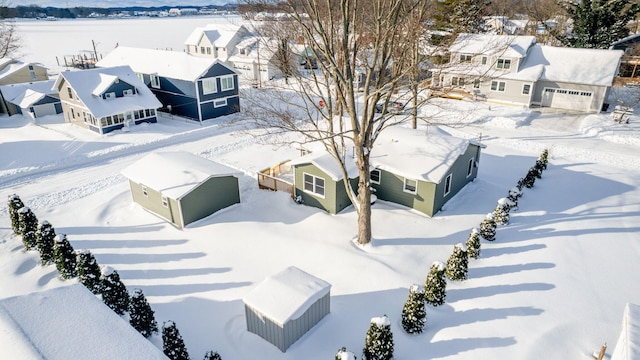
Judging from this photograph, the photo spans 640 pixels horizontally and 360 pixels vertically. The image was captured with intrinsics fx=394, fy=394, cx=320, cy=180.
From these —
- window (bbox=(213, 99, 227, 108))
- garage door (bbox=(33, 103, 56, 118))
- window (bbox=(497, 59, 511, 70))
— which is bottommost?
garage door (bbox=(33, 103, 56, 118))

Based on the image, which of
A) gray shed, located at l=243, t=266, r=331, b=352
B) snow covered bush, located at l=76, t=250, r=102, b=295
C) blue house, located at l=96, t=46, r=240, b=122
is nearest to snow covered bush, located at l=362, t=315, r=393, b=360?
gray shed, located at l=243, t=266, r=331, b=352

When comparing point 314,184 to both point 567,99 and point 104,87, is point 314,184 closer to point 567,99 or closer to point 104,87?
point 104,87

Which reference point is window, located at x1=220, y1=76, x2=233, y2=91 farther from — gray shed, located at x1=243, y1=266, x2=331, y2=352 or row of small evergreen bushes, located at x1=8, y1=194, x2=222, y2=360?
gray shed, located at x1=243, y1=266, x2=331, y2=352

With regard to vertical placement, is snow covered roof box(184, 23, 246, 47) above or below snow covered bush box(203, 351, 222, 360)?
above

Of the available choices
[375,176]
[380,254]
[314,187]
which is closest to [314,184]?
[314,187]

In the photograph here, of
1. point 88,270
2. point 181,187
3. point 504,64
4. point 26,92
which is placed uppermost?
point 504,64

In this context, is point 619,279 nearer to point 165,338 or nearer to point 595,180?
point 595,180
